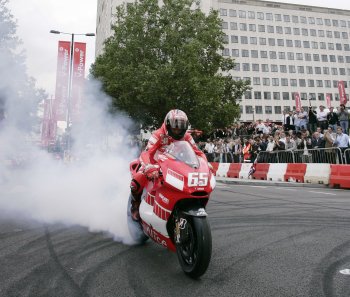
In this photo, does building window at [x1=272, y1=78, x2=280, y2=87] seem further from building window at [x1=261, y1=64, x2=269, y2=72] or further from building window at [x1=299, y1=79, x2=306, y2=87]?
building window at [x1=299, y1=79, x2=306, y2=87]

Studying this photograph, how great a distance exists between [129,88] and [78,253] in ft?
83.5

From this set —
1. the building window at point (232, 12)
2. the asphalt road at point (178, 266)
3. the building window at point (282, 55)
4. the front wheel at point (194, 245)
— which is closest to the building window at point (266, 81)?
the building window at point (282, 55)

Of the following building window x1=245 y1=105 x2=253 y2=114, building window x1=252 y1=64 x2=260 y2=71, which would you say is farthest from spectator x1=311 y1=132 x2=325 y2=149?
building window x1=252 y1=64 x2=260 y2=71

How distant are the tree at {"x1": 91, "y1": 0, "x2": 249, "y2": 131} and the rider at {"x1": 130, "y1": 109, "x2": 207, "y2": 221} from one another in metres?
23.0

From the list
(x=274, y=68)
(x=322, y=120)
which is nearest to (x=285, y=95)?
(x=274, y=68)

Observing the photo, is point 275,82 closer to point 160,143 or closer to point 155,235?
point 160,143

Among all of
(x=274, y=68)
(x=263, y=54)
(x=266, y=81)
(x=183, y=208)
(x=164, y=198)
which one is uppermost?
(x=263, y=54)

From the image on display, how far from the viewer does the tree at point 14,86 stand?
8406 mm

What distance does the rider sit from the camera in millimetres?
4168

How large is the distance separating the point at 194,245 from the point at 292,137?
43.3 feet

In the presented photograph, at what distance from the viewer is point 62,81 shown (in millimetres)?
19422

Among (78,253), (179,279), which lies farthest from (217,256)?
(78,253)

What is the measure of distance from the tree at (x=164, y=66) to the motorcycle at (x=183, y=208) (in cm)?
2377

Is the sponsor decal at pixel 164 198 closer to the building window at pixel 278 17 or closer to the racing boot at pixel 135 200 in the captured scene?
the racing boot at pixel 135 200
